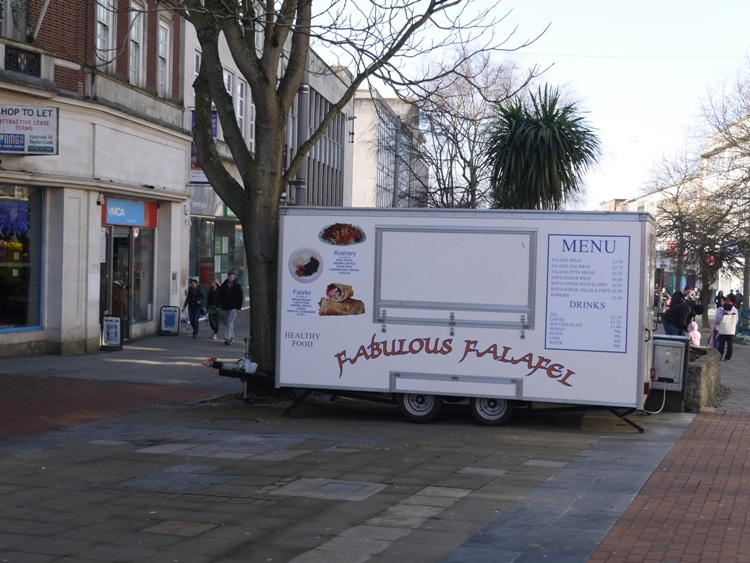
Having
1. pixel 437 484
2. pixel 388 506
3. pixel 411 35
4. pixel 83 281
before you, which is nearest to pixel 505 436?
pixel 437 484

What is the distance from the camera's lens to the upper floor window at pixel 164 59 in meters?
26.1

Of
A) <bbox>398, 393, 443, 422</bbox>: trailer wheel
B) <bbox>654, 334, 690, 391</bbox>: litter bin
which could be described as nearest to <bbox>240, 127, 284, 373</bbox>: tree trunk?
<bbox>398, 393, 443, 422</bbox>: trailer wheel

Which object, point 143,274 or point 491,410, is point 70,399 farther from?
point 143,274

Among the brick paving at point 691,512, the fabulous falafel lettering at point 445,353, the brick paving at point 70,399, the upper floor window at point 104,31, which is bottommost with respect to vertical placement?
the brick paving at point 70,399

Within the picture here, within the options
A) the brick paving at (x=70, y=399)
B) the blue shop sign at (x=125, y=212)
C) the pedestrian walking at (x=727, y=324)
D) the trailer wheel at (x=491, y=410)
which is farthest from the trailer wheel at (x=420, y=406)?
the pedestrian walking at (x=727, y=324)

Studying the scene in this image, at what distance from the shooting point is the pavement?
7195mm

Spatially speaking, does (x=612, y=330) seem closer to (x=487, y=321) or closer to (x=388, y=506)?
(x=487, y=321)

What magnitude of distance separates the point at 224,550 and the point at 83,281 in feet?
51.2

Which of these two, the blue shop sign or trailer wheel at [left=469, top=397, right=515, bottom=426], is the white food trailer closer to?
trailer wheel at [left=469, top=397, right=515, bottom=426]

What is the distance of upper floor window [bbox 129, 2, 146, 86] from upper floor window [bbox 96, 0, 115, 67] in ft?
3.44

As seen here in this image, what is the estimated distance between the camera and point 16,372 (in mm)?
17969

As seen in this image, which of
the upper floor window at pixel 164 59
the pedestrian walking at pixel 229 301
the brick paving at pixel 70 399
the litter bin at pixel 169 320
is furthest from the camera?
the litter bin at pixel 169 320

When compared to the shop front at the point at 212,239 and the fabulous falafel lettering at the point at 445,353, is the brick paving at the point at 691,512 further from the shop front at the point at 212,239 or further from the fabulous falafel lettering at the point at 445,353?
the shop front at the point at 212,239

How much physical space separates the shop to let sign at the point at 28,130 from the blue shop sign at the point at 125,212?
4.57 metres
